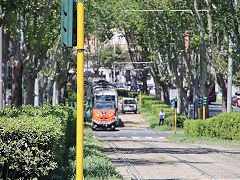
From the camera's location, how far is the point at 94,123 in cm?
4538

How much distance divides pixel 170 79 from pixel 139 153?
23.9 meters

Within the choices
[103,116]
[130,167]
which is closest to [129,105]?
[103,116]

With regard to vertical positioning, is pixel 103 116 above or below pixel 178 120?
above

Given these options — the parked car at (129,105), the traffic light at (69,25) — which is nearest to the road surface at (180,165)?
the traffic light at (69,25)

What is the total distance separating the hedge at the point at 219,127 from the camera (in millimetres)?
27019

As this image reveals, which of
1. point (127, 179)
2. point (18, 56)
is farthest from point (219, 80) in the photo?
point (127, 179)

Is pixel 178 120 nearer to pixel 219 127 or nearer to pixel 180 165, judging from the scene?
pixel 219 127

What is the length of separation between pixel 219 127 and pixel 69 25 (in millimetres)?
22943

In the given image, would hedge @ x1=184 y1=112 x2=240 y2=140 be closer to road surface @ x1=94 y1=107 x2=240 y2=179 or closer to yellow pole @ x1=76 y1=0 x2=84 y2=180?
road surface @ x1=94 y1=107 x2=240 y2=179

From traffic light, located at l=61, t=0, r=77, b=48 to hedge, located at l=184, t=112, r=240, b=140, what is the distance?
66.2 feet

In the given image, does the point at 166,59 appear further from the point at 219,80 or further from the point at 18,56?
the point at 18,56

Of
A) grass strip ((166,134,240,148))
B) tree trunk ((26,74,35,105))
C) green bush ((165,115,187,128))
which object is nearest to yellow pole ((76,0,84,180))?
grass strip ((166,134,240,148))

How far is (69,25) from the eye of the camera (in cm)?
739

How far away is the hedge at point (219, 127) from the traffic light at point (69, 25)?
2017 cm
